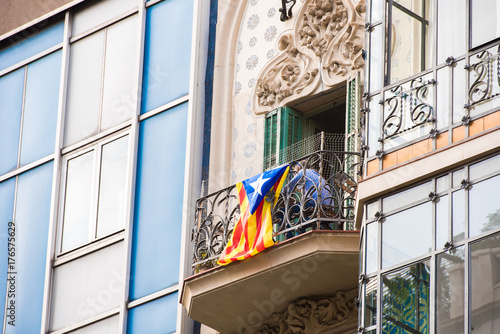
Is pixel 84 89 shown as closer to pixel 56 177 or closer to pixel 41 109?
pixel 41 109

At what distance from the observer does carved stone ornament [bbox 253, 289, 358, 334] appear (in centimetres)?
1353

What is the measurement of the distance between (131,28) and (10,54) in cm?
252

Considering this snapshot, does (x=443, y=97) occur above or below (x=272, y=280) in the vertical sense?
above

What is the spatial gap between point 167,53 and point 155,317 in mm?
3277

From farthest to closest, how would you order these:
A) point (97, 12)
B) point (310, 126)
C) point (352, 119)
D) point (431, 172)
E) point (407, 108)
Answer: point (97, 12), point (310, 126), point (352, 119), point (407, 108), point (431, 172)

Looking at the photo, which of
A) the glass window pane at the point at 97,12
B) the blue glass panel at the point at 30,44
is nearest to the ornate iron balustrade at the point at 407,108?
the glass window pane at the point at 97,12

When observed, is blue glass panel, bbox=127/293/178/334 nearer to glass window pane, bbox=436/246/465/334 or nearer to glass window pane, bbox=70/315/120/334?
glass window pane, bbox=70/315/120/334

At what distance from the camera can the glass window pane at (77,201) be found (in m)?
16.8

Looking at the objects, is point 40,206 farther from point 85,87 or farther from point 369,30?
point 369,30

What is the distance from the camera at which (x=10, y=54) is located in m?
19.2

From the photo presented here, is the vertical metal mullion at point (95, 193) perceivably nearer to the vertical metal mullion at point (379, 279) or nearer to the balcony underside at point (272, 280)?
the balcony underside at point (272, 280)

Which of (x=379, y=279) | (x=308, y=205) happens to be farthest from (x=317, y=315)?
(x=379, y=279)

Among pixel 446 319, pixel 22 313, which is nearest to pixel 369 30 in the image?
pixel 446 319

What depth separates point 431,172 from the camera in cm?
1161
